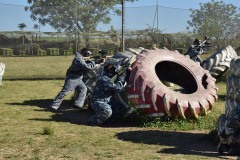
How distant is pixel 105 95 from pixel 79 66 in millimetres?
1738

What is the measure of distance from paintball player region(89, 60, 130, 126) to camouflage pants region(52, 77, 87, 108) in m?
Result: 1.66

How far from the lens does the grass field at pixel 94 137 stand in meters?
6.04

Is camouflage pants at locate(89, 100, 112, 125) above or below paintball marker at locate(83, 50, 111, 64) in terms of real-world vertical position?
below

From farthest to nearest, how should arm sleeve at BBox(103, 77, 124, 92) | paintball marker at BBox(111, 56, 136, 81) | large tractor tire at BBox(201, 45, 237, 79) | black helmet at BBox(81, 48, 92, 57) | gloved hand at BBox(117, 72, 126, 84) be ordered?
large tractor tire at BBox(201, 45, 237, 79), black helmet at BBox(81, 48, 92, 57), paintball marker at BBox(111, 56, 136, 81), gloved hand at BBox(117, 72, 126, 84), arm sleeve at BBox(103, 77, 124, 92)

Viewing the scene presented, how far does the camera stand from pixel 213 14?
21.8m

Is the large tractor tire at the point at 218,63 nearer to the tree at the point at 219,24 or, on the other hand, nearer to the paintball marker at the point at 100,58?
the paintball marker at the point at 100,58

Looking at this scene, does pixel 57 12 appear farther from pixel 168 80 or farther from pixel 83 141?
pixel 83 141

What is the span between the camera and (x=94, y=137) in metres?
7.06

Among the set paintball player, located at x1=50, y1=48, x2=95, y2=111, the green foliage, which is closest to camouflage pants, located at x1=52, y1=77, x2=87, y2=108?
paintball player, located at x1=50, y1=48, x2=95, y2=111

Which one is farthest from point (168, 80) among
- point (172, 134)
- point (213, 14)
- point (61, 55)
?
point (61, 55)

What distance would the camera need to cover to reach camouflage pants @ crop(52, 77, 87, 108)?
9.88 meters

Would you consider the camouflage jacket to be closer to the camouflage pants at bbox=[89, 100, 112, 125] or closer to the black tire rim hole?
the black tire rim hole

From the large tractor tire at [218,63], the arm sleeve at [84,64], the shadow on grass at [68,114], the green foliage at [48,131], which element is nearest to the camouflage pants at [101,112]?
the shadow on grass at [68,114]

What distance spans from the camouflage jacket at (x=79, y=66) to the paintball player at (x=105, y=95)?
4.52 ft
